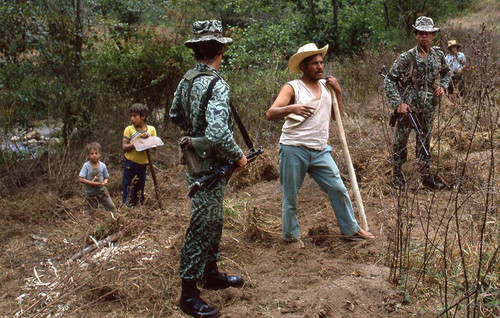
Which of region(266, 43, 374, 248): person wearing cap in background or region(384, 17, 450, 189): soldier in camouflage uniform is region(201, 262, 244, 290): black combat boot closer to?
region(266, 43, 374, 248): person wearing cap in background

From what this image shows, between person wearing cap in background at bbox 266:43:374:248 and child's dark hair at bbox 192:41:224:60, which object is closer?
child's dark hair at bbox 192:41:224:60

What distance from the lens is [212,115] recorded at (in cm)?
321

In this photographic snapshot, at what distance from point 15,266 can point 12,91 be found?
401cm

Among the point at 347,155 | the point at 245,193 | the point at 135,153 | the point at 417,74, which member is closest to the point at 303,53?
the point at 347,155

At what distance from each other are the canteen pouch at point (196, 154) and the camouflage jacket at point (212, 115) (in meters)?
0.07

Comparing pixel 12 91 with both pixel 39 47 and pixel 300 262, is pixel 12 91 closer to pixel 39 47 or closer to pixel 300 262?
pixel 39 47

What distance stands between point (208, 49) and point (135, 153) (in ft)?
9.52

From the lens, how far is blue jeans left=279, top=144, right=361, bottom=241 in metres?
4.35

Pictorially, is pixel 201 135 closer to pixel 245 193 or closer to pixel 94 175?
pixel 94 175

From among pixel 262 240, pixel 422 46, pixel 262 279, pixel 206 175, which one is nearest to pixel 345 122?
pixel 422 46

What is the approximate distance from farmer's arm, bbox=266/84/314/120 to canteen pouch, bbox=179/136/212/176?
3.18ft

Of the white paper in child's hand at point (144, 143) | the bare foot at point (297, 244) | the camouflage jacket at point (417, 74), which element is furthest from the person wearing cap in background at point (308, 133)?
the white paper in child's hand at point (144, 143)

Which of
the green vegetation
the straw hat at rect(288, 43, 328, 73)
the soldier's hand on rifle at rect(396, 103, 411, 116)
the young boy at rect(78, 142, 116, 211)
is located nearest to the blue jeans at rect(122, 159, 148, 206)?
the young boy at rect(78, 142, 116, 211)

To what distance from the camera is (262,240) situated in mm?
4918
